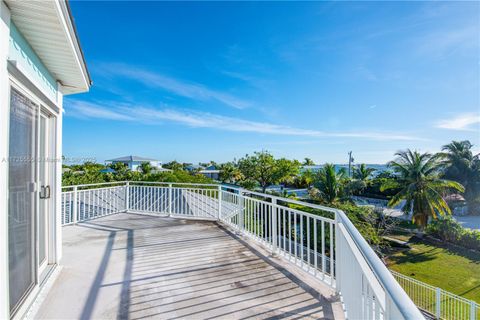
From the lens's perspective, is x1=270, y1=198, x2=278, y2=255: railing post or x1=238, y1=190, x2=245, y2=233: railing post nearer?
x1=270, y1=198, x2=278, y2=255: railing post

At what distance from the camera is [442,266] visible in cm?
1091

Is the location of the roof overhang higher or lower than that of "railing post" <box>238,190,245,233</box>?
higher

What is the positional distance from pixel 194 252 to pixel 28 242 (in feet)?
6.82

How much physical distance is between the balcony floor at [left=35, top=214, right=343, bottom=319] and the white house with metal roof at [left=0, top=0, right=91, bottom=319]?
0.41m

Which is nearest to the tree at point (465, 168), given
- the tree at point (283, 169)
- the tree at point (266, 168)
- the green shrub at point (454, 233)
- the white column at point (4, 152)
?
the green shrub at point (454, 233)

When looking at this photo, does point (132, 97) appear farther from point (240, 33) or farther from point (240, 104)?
point (240, 33)

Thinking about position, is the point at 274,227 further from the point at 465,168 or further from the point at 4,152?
the point at 465,168

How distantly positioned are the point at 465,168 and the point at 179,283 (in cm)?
2815

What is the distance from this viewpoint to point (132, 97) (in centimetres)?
1444

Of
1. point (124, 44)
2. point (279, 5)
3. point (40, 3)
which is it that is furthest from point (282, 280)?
point (124, 44)

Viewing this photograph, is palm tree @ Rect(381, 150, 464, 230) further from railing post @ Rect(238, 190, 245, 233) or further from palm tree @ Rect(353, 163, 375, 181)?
railing post @ Rect(238, 190, 245, 233)

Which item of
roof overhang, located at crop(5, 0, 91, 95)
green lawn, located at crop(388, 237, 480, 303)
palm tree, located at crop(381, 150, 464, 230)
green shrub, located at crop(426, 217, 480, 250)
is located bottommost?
green lawn, located at crop(388, 237, 480, 303)

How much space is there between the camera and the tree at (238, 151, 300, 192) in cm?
2112

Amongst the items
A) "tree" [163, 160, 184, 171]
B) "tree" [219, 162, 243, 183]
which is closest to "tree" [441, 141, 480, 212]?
"tree" [219, 162, 243, 183]
